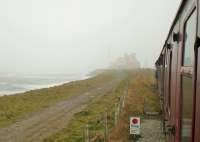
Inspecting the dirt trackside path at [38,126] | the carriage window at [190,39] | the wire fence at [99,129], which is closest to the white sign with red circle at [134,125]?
the wire fence at [99,129]

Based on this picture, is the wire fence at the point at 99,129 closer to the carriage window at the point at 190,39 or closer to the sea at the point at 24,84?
the carriage window at the point at 190,39

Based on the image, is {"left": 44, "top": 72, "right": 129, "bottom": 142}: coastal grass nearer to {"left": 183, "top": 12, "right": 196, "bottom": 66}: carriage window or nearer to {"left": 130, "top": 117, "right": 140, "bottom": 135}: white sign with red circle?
{"left": 130, "top": 117, "right": 140, "bottom": 135}: white sign with red circle

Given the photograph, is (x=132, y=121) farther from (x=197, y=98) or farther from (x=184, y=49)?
(x=197, y=98)

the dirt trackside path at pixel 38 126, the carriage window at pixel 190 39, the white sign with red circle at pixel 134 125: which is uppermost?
the carriage window at pixel 190 39

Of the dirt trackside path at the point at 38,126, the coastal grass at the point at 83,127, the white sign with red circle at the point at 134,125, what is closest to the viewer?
the white sign with red circle at the point at 134,125

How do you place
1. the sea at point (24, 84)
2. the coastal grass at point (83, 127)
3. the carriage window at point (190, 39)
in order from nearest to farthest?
the carriage window at point (190, 39) → the coastal grass at point (83, 127) → the sea at point (24, 84)

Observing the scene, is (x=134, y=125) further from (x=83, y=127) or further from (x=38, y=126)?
(x=38, y=126)

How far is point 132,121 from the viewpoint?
11938 mm

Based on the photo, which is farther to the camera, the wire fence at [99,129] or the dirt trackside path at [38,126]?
the dirt trackside path at [38,126]

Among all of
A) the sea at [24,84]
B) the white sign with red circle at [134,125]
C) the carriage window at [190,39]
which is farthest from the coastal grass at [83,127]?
the sea at [24,84]

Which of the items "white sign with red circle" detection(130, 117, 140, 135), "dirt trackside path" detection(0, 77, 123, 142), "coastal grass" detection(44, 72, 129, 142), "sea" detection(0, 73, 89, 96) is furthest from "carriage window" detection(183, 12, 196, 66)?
"sea" detection(0, 73, 89, 96)

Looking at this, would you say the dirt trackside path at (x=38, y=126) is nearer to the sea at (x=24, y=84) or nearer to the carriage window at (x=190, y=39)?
the carriage window at (x=190, y=39)

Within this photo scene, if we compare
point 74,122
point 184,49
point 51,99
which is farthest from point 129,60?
point 184,49

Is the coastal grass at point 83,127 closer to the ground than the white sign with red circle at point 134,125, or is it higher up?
closer to the ground
